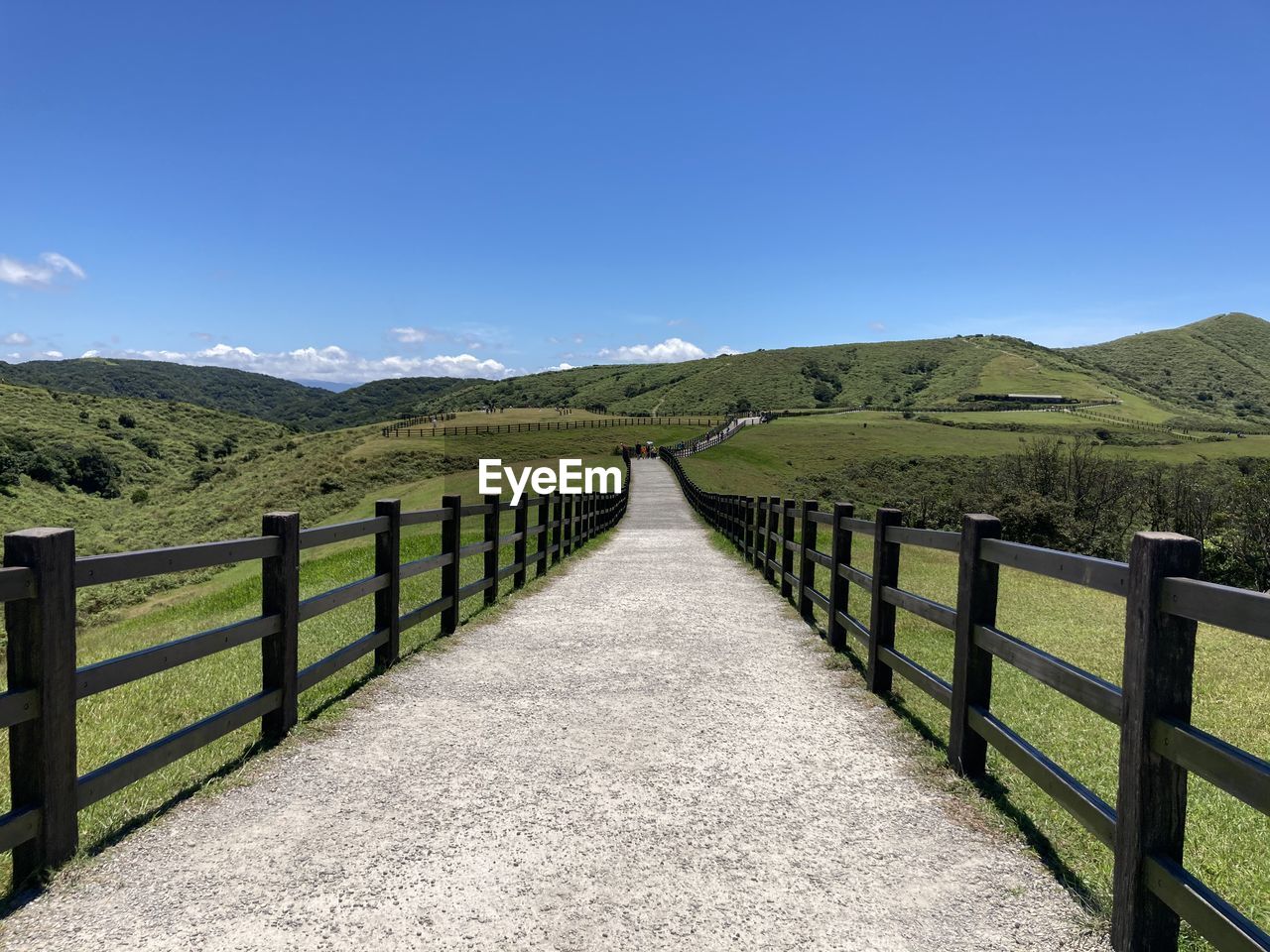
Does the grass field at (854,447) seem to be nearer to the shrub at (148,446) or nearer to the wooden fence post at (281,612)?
the wooden fence post at (281,612)

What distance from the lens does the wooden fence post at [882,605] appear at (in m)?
6.87

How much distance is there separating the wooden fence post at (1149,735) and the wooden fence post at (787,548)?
880 centimetres

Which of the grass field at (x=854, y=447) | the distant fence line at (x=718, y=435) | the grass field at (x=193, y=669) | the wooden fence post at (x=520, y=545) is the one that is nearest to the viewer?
the grass field at (x=193, y=669)

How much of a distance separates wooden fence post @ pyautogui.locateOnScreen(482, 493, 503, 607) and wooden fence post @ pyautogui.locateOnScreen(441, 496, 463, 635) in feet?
5.05

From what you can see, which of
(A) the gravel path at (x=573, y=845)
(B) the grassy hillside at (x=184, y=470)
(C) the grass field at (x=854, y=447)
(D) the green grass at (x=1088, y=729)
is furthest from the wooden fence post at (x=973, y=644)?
(C) the grass field at (x=854, y=447)

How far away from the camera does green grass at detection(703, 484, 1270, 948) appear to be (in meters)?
3.94

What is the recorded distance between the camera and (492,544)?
35.4ft

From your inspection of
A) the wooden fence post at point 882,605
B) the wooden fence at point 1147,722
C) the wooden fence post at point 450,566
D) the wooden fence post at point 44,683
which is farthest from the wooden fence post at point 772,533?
the wooden fence post at point 44,683

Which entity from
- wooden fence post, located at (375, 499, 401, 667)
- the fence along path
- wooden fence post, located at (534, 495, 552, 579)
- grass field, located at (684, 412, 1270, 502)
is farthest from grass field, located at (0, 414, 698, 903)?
the fence along path

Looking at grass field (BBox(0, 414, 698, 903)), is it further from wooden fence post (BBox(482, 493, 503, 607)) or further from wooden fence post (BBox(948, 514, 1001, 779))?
wooden fence post (BBox(948, 514, 1001, 779))

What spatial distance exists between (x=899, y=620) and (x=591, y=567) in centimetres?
638

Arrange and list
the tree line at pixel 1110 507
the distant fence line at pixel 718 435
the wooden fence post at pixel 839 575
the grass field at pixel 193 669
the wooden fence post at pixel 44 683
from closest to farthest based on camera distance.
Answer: the wooden fence post at pixel 44 683
the grass field at pixel 193 669
the wooden fence post at pixel 839 575
the tree line at pixel 1110 507
the distant fence line at pixel 718 435

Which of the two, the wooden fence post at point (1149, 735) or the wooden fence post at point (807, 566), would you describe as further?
the wooden fence post at point (807, 566)

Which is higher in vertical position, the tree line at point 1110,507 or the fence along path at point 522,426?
the fence along path at point 522,426
